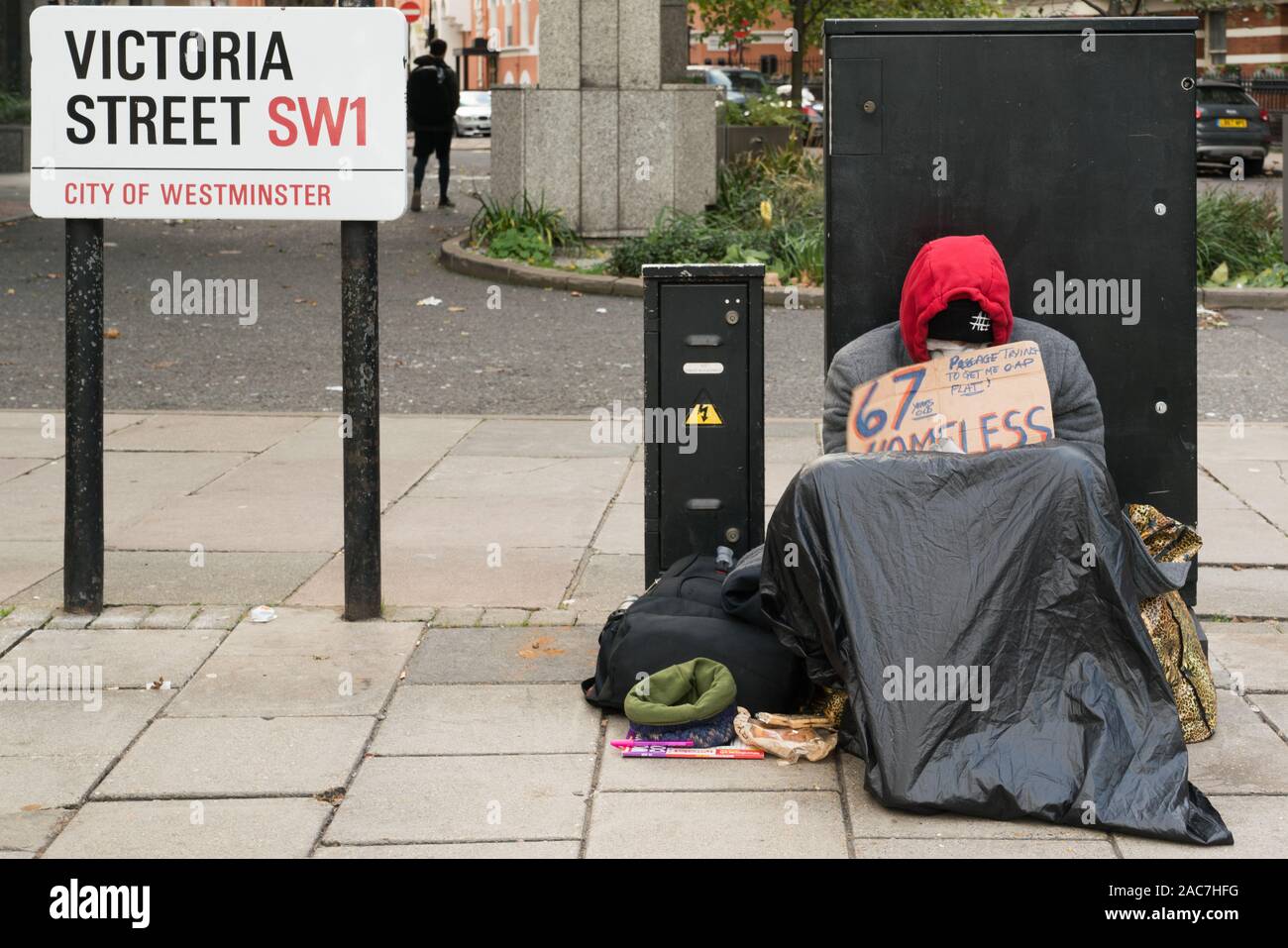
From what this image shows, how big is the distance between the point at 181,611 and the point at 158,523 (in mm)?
1333

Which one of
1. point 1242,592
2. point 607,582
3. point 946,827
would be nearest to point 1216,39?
point 1242,592

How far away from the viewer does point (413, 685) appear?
515 centimetres

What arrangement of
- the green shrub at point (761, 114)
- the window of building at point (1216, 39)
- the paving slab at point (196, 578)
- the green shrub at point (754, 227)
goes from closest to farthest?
the paving slab at point (196, 578)
the green shrub at point (754, 227)
the green shrub at point (761, 114)
the window of building at point (1216, 39)

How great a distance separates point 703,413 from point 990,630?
5.17 ft

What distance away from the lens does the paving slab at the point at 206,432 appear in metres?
8.66

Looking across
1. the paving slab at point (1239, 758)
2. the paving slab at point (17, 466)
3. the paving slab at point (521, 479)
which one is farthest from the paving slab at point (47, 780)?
the paving slab at point (17, 466)

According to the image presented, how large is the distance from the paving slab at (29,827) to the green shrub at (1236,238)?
11.9 metres

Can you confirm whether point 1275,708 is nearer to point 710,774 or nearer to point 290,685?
point 710,774

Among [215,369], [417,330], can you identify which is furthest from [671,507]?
[417,330]

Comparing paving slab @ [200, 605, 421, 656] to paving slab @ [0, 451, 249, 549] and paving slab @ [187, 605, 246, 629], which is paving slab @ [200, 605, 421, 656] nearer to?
paving slab @ [187, 605, 246, 629]

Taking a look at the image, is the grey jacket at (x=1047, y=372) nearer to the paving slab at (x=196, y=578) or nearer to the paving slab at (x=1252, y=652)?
the paving slab at (x=1252, y=652)

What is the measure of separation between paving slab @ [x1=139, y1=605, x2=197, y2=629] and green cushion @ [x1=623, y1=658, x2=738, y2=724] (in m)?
1.83

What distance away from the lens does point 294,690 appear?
509 centimetres

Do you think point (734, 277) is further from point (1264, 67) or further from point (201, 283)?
point (1264, 67)
